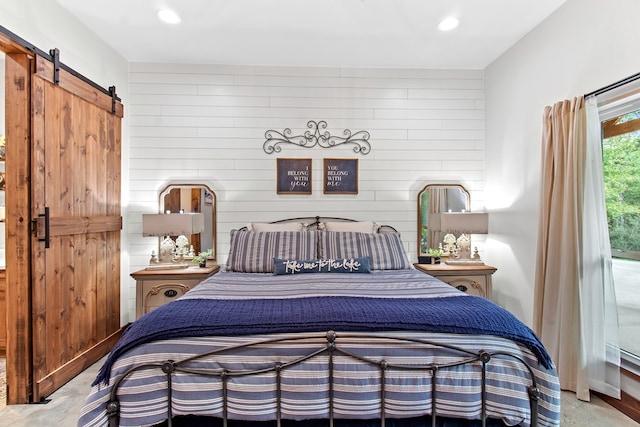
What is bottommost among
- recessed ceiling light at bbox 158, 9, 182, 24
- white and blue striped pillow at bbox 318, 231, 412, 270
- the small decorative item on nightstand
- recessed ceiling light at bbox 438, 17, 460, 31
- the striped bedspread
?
the striped bedspread

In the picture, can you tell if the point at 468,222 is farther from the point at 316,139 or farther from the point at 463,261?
the point at 316,139

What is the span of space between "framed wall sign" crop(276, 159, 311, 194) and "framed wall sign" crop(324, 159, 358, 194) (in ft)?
0.67

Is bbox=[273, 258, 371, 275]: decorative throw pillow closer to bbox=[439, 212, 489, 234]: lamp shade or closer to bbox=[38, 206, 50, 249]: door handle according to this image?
bbox=[439, 212, 489, 234]: lamp shade

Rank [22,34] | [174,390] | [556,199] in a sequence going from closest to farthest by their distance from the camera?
[174,390], [22,34], [556,199]

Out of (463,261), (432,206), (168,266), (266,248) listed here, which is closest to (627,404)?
(463,261)

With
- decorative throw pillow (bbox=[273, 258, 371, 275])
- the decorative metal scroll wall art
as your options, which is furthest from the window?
the decorative metal scroll wall art

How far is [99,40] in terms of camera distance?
326cm

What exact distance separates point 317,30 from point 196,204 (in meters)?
2.00

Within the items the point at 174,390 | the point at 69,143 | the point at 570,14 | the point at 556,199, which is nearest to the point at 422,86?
the point at 570,14

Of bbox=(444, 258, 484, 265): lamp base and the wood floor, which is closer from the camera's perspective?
the wood floor

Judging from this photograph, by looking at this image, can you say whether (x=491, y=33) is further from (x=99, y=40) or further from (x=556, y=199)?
(x=99, y=40)

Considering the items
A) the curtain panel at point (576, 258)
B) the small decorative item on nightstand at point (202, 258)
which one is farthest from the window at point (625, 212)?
the small decorative item on nightstand at point (202, 258)

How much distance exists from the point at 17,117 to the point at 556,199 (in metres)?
3.68

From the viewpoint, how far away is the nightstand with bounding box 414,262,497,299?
3424 millimetres
